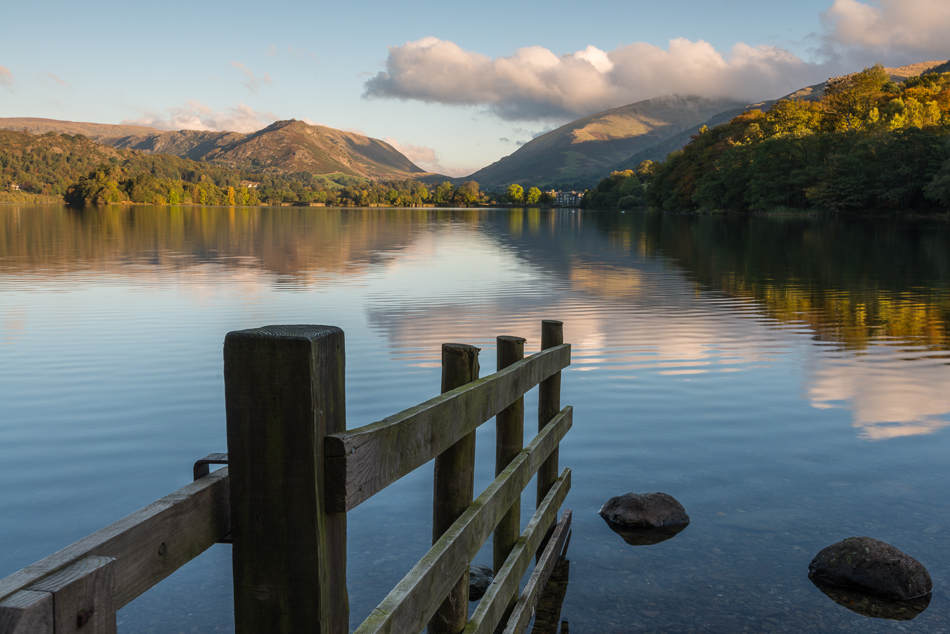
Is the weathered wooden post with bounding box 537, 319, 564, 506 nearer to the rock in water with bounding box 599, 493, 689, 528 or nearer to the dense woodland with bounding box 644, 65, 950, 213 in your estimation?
the rock in water with bounding box 599, 493, 689, 528

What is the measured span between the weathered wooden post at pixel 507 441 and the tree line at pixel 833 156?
8409 cm

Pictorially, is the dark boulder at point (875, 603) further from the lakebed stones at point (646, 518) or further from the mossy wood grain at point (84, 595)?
the mossy wood grain at point (84, 595)

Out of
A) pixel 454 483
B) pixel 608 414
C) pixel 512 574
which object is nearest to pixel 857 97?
pixel 608 414

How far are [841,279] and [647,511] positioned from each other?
82.7 ft

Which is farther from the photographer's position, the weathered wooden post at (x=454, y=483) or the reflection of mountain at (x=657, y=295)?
the reflection of mountain at (x=657, y=295)

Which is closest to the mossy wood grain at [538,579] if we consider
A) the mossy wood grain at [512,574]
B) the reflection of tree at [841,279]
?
the mossy wood grain at [512,574]

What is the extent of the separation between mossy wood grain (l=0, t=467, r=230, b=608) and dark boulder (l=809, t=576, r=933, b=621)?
5239 mm

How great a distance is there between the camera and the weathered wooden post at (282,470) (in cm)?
224

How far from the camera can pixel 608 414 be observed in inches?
427

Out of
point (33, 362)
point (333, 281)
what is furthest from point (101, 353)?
point (333, 281)

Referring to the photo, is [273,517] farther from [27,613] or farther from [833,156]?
[833,156]

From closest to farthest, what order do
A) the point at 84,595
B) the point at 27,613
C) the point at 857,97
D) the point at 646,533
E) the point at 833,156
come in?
the point at 27,613 → the point at 84,595 → the point at 646,533 → the point at 833,156 → the point at 857,97

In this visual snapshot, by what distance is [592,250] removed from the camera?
45.7 metres

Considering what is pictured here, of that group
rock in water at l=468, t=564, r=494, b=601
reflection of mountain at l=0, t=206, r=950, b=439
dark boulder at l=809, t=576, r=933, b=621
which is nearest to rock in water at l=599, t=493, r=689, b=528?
dark boulder at l=809, t=576, r=933, b=621
